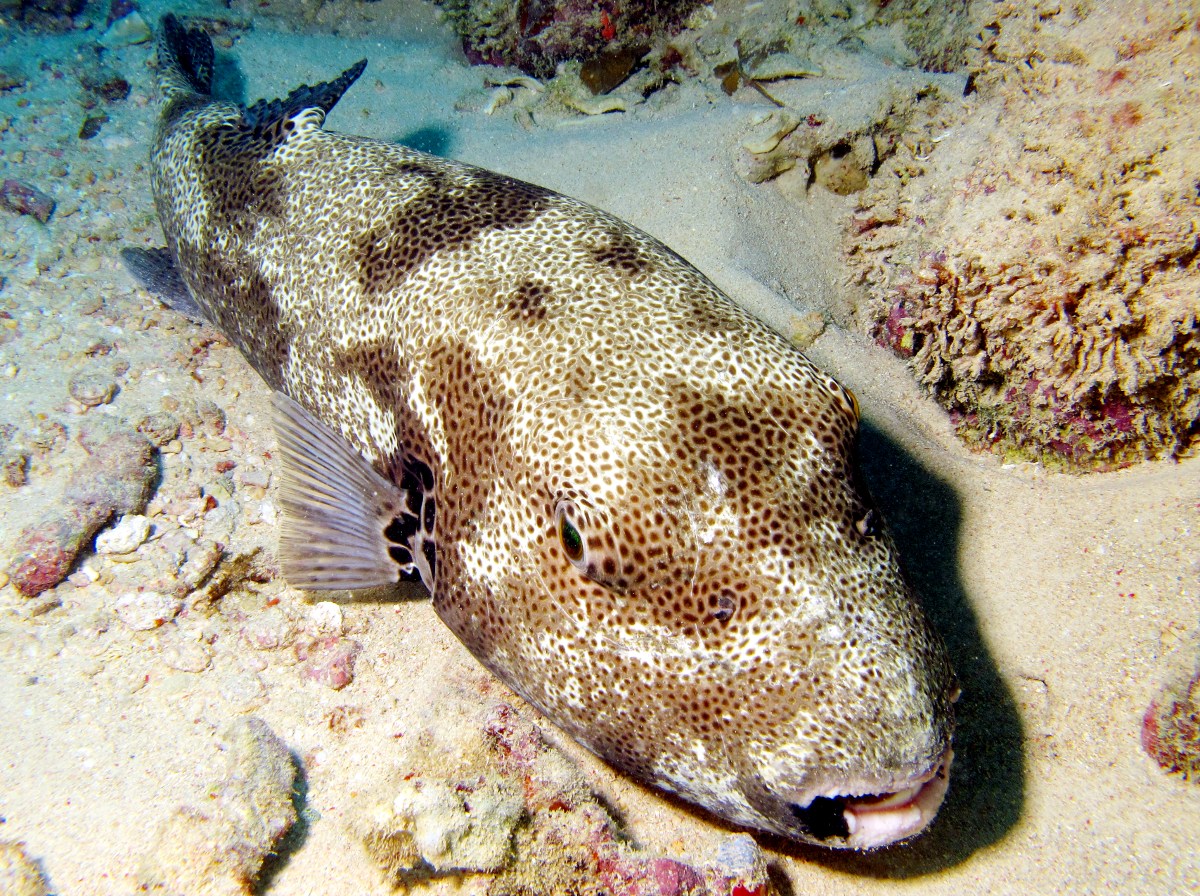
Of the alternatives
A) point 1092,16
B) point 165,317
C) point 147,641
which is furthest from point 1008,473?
point 165,317

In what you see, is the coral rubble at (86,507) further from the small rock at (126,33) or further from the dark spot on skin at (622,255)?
the small rock at (126,33)

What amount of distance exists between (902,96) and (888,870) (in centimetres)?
588

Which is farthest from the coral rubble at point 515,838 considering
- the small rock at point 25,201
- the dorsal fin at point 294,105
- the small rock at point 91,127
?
the small rock at point 91,127

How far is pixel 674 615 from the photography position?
7.29 ft

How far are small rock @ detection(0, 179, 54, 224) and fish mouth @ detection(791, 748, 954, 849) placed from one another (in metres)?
7.67

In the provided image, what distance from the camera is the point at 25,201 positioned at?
231 inches

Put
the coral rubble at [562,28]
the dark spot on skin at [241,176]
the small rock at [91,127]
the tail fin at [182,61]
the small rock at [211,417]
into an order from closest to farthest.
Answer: the dark spot on skin at [241,176]
the small rock at [211,417]
the tail fin at [182,61]
the small rock at [91,127]
the coral rubble at [562,28]

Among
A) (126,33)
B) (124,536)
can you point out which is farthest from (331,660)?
(126,33)

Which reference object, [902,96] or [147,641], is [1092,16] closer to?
[902,96]

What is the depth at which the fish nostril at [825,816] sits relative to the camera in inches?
82.1

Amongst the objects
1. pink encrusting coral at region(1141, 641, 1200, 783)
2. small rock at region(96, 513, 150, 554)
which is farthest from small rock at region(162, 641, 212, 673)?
pink encrusting coral at region(1141, 641, 1200, 783)

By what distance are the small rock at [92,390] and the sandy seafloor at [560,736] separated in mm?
100

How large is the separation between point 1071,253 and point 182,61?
723cm

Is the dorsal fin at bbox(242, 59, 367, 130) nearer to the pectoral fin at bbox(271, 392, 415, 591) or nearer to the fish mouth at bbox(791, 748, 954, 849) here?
the pectoral fin at bbox(271, 392, 415, 591)
